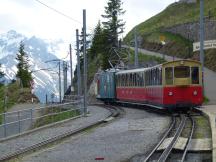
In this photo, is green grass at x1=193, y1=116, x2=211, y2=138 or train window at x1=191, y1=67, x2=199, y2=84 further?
train window at x1=191, y1=67, x2=199, y2=84

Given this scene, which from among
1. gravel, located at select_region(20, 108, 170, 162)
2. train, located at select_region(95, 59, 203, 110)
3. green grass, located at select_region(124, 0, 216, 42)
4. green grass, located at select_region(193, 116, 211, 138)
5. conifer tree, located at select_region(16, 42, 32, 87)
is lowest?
gravel, located at select_region(20, 108, 170, 162)

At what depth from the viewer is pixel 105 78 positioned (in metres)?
54.9

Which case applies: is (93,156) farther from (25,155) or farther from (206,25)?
(206,25)

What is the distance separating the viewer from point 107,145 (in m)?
19.5

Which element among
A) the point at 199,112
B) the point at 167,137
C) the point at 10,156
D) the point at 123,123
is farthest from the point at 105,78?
the point at 10,156

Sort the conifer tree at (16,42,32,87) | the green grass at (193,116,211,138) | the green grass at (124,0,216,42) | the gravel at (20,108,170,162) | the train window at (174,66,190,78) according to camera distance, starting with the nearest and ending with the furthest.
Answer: the gravel at (20,108,170,162) → the green grass at (193,116,211,138) → the train window at (174,66,190,78) → the green grass at (124,0,216,42) → the conifer tree at (16,42,32,87)

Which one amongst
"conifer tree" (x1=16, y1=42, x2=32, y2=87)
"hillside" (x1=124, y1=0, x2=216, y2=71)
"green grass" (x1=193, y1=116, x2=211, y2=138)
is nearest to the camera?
"green grass" (x1=193, y1=116, x2=211, y2=138)

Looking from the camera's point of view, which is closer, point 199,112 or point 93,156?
point 93,156

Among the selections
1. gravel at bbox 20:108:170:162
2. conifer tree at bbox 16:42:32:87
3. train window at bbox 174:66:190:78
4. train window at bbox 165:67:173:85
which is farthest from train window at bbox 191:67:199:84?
conifer tree at bbox 16:42:32:87

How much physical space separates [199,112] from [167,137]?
42.8 ft

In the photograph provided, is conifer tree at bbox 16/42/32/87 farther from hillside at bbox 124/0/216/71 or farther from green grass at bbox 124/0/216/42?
hillside at bbox 124/0/216/71

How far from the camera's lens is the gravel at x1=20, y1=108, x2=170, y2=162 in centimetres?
1666

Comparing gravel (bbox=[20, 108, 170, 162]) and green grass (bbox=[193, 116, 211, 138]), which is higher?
green grass (bbox=[193, 116, 211, 138])

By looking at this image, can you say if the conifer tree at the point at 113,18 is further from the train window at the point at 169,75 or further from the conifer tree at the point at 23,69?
the train window at the point at 169,75
